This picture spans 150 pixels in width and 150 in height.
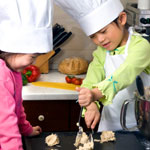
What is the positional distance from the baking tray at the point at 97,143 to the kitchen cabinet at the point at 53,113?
0.90 m

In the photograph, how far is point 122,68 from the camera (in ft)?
4.77

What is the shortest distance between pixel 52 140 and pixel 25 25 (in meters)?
0.42

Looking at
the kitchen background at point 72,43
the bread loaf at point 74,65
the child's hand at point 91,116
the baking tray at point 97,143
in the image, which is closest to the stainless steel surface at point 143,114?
the baking tray at point 97,143

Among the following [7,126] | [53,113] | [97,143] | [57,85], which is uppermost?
[7,126]

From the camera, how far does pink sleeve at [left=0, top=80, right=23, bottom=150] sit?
118 cm

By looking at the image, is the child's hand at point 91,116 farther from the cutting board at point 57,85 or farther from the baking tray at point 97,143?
the cutting board at point 57,85

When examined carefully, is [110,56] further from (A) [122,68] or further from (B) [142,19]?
(B) [142,19]

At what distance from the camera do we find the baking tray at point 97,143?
128 centimetres

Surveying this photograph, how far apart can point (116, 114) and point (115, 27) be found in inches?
17.9

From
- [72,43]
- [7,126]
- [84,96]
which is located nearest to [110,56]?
[84,96]

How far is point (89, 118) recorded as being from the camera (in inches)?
60.1

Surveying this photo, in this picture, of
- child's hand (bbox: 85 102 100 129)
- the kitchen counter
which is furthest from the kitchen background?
child's hand (bbox: 85 102 100 129)

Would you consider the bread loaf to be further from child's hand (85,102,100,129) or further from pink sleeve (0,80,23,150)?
pink sleeve (0,80,23,150)

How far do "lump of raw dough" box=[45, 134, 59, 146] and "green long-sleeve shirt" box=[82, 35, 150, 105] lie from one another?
0.25 meters
